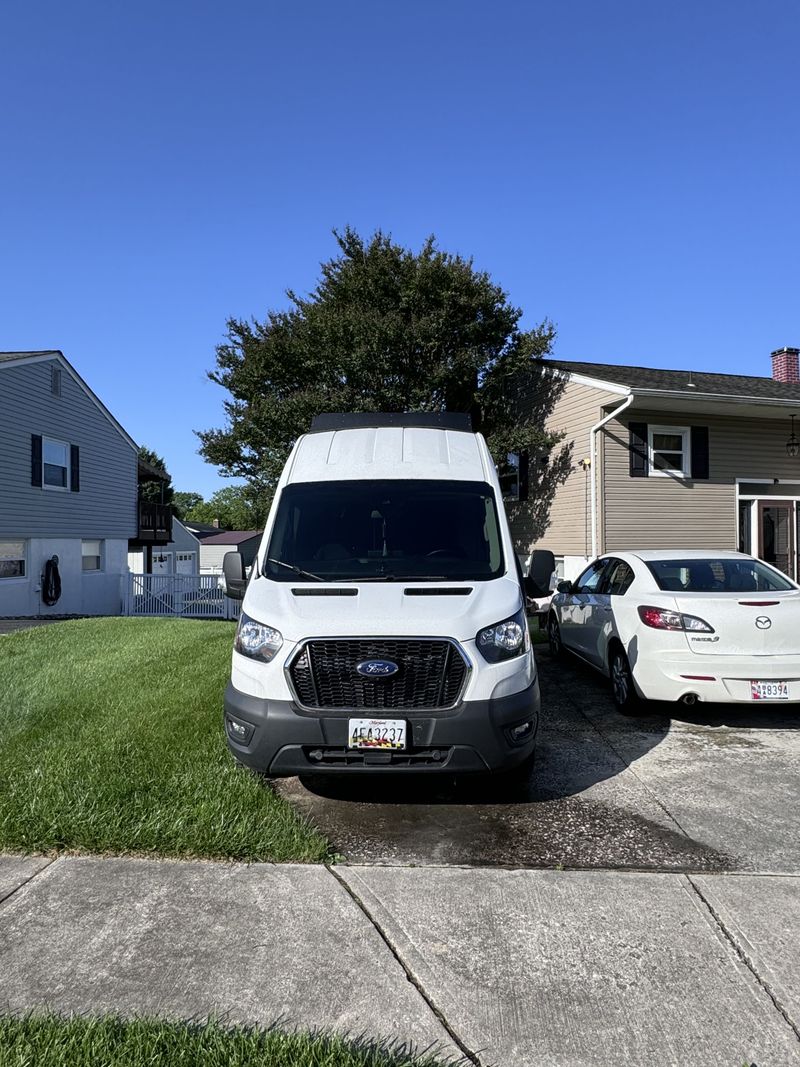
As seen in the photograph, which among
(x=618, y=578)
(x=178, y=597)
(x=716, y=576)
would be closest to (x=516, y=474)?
(x=178, y=597)

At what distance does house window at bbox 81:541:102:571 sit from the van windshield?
2068 centimetres

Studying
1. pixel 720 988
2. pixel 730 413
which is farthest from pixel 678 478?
pixel 720 988

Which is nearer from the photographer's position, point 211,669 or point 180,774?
point 180,774

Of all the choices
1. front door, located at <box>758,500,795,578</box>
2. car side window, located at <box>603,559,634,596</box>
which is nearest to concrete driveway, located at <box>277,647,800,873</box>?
car side window, located at <box>603,559,634,596</box>

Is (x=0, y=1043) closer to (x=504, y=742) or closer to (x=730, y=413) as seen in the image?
(x=504, y=742)

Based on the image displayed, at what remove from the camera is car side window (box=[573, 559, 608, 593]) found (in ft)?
25.8

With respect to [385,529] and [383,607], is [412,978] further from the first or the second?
[385,529]

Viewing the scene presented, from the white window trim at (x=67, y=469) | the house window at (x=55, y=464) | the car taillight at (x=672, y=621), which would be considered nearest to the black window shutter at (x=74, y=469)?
the white window trim at (x=67, y=469)

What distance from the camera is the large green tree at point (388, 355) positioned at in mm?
18891

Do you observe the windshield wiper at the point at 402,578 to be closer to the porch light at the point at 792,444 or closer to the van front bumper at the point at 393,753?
the van front bumper at the point at 393,753

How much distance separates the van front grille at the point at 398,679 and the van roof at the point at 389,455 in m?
1.73

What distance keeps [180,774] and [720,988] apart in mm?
3168

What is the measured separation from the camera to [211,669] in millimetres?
7773

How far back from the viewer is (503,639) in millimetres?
3984
